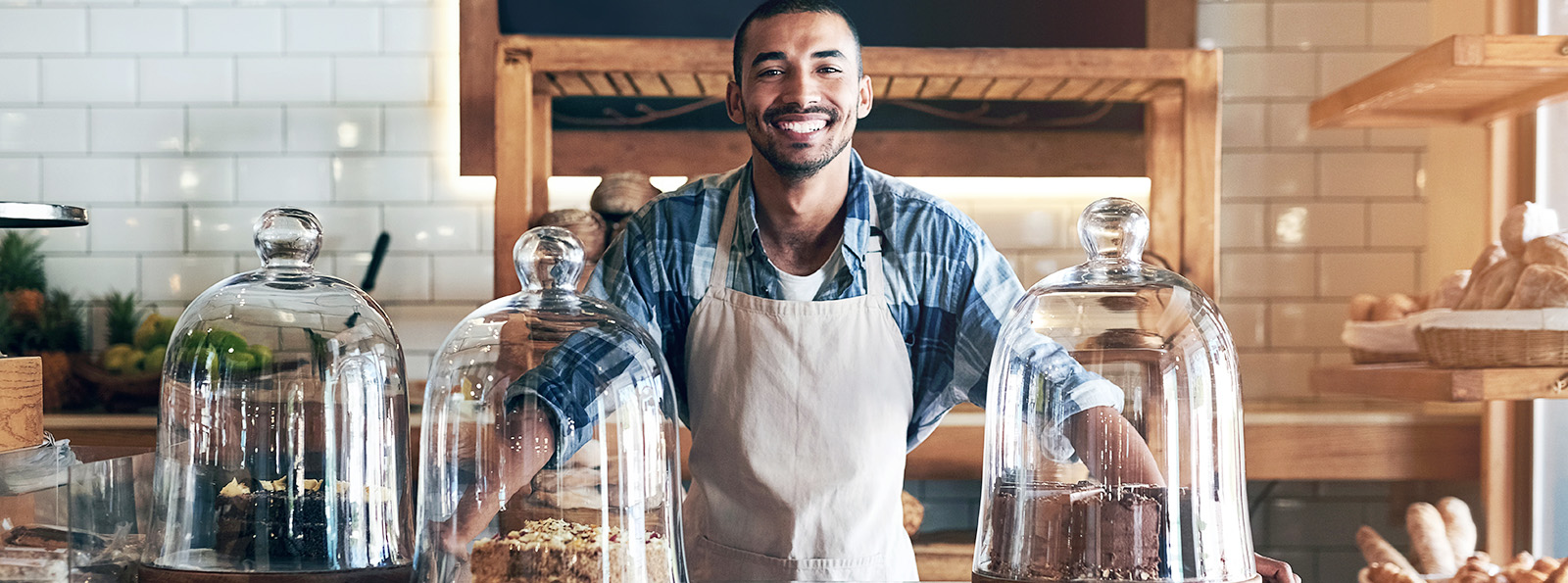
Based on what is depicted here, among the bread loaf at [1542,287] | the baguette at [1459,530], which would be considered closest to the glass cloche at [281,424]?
the bread loaf at [1542,287]

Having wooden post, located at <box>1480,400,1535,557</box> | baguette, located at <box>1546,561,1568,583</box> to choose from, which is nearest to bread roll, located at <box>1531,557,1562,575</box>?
baguette, located at <box>1546,561,1568,583</box>

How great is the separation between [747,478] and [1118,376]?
581 mm

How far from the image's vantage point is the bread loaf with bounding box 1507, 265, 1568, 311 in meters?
1.47

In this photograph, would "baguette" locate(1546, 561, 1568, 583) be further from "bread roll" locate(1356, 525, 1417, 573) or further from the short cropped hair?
the short cropped hair

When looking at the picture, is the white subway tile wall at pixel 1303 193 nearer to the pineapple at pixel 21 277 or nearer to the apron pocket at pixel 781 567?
the apron pocket at pixel 781 567

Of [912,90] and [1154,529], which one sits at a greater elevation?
[912,90]

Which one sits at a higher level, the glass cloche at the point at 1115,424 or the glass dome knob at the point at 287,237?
the glass dome knob at the point at 287,237

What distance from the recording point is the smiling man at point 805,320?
4.11 ft

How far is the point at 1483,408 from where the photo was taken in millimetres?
→ 2061

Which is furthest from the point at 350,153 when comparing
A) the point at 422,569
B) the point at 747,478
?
the point at 422,569

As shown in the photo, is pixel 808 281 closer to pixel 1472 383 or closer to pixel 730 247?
pixel 730 247

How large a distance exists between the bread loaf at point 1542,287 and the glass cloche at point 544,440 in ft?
4.15

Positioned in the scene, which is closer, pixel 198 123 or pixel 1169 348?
pixel 1169 348

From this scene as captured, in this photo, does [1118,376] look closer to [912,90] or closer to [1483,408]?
[912,90]
